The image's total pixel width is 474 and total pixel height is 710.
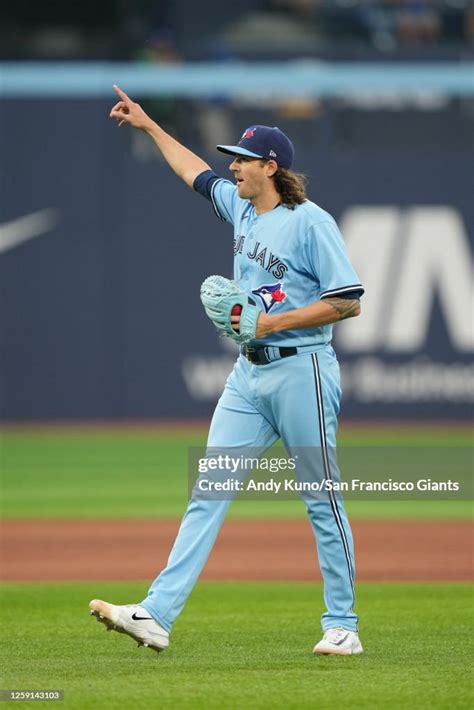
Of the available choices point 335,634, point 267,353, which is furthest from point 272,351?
point 335,634

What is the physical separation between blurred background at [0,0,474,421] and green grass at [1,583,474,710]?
830 centimetres

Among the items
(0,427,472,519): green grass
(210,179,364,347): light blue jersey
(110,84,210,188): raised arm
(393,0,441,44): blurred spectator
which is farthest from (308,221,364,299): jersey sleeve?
(393,0,441,44): blurred spectator

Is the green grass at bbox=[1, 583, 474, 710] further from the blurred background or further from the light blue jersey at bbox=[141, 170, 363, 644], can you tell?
the blurred background

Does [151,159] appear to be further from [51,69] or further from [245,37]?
[245,37]

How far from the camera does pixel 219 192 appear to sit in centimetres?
614

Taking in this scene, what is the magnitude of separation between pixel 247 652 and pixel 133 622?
21.3 inches

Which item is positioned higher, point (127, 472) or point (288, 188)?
point (288, 188)

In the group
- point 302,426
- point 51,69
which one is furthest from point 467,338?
point 302,426

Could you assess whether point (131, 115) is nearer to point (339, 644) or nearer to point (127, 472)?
→ point (339, 644)

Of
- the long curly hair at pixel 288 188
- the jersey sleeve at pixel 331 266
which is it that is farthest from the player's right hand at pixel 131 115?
the jersey sleeve at pixel 331 266

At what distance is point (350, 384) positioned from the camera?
1611 cm

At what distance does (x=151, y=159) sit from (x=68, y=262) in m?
1.57

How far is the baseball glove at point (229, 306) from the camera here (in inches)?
218

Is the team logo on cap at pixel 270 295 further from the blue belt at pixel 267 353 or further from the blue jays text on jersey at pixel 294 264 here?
the blue belt at pixel 267 353
